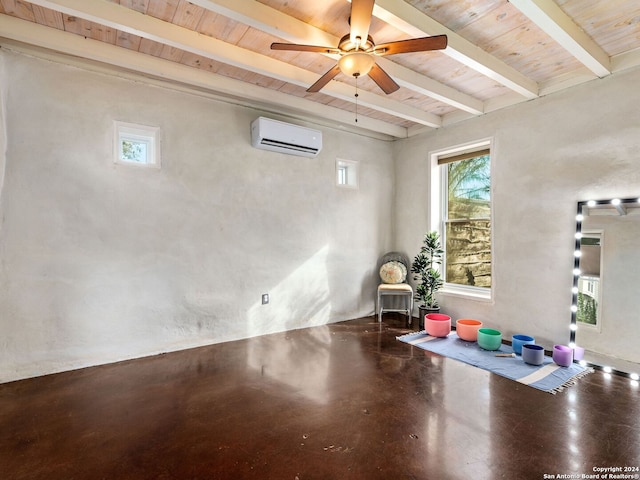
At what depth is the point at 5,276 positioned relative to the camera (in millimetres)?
2611

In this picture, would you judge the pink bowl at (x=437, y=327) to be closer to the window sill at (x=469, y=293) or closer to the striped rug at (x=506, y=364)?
the striped rug at (x=506, y=364)

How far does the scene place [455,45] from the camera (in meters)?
2.51

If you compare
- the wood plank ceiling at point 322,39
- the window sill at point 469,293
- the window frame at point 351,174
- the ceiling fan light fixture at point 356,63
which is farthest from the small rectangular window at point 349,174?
the ceiling fan light fixture at point 356,63

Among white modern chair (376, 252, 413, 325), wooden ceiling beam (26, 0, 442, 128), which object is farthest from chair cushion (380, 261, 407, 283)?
wooden ceiling beam (26, 0, 442, 128)

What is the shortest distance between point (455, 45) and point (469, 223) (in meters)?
2.42

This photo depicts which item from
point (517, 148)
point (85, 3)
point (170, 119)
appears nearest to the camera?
point (85, 3)

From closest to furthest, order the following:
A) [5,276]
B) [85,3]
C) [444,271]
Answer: [85,3] < [5,276] < [444,271]

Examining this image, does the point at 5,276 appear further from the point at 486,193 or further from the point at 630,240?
the point at 630,240

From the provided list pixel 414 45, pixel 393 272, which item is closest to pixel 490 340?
pixel 393 272

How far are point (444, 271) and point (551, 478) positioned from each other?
3.16 meters

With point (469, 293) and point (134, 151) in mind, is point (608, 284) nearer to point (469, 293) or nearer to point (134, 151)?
point (469, 293)

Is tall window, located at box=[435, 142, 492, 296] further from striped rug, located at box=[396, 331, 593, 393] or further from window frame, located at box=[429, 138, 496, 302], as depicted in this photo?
striped rug, located at box=[396, 331, 593, 393]

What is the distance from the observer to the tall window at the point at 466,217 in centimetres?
413

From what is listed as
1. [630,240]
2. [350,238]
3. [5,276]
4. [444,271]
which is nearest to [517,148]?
[630,240]
